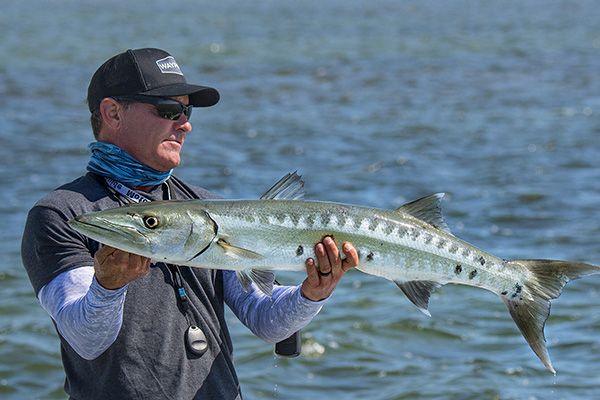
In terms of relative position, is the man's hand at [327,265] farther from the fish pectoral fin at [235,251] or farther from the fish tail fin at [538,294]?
the fish tail fin at [538,294]

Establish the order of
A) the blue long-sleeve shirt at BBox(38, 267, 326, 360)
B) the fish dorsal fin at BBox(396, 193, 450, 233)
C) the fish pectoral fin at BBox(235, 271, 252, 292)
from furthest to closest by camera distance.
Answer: the fish dorsal fin at BBox(396, 193, 450, 233)
the fish pectoral fin at BBox(235, 271, 252, 292)
the blue long-sleeve shirt at BBox(38, 267, 326, 360)

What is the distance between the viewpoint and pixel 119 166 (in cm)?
485

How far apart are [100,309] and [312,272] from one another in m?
0.88

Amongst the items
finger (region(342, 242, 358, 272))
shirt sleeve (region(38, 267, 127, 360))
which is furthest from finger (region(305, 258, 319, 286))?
shirt sleeve (region(38, 267, 127, 360))

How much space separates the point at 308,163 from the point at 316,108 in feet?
18.1

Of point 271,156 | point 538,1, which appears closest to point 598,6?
point 538,1

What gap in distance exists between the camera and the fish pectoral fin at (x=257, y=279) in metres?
4.66

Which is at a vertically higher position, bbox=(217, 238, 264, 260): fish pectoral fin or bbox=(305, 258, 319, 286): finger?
bbox=(217, 238, 264, 260): fish pectoral fin

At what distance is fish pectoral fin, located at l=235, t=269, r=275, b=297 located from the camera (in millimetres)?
4664

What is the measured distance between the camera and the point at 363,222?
189 inches

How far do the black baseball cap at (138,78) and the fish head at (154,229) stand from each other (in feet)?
2.05

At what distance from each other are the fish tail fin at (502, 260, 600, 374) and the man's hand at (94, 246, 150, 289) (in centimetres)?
173

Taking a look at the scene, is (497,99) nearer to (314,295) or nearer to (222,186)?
(222,186)

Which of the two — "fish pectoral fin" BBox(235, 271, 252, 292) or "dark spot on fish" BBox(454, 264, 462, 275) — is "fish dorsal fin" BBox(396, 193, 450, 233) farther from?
"fish pectoral fin" BBox(235, 271, 252, 292)
